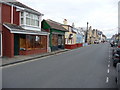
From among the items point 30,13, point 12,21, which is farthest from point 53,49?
point 12,21

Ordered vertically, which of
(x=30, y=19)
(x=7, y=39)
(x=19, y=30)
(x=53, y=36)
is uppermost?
(x=30, y=19)

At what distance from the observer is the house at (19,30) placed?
16781mm

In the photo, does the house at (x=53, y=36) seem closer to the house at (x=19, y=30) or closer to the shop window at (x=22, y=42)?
the house at (x=19, y=30)

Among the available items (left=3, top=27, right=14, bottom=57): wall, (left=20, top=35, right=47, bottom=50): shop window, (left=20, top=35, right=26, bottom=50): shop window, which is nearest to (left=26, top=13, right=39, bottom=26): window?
(left=20, top=35, right=47, bottom=50): shop window

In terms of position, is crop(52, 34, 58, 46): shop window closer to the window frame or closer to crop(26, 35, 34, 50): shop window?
the window frame

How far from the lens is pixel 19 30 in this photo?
17172 millimetres

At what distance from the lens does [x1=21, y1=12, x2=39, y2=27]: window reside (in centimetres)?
1958

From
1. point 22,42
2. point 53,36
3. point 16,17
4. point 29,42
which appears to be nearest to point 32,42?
point 29,42

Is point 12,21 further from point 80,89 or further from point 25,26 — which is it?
point 80,89

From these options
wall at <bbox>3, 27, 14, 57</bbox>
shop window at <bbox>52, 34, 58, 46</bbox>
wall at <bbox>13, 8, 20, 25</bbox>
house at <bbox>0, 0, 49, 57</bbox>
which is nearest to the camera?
wall at <bbox>3, 27, 14, 57</bbox>

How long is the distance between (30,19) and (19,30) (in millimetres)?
4216

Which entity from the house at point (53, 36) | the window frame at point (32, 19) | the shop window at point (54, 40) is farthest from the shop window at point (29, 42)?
the shop window at point (54, 40)

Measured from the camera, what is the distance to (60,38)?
33.2 meters

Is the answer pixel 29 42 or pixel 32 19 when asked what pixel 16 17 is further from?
pixel 29 42
